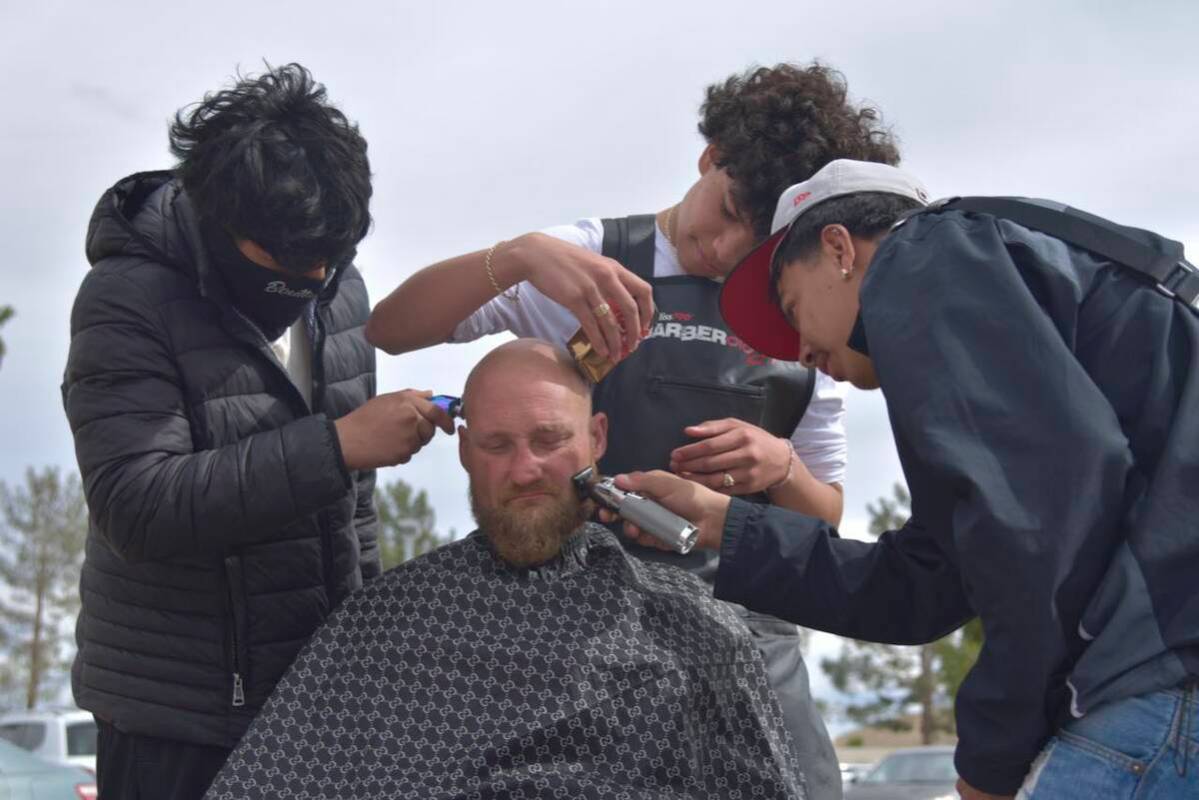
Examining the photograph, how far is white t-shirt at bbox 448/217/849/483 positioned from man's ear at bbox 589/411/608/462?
28cm

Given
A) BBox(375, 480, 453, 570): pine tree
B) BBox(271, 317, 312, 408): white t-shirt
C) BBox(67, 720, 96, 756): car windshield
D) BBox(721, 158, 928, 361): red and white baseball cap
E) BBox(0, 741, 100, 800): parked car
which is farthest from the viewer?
BBox(375, 480, 453, 570): pine tree

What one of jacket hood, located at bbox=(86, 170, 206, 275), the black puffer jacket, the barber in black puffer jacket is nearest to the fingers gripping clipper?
the barber in black puffer jacket

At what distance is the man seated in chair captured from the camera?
3023mm

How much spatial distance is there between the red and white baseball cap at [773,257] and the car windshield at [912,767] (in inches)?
453

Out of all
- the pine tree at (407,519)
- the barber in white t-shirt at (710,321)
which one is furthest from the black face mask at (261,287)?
the pine tree at (407,519)

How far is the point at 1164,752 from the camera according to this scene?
2119 mm

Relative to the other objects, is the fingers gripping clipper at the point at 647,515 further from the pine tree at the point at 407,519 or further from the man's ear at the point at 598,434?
the pine tree at the point at 407,519

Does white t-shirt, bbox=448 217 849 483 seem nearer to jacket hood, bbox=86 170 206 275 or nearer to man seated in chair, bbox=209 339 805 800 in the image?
man seated in chair, bbox=209 339 805 800

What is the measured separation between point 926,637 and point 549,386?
1.06 metres

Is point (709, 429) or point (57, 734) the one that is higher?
point (709, 429)

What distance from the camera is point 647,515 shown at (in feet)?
9.81

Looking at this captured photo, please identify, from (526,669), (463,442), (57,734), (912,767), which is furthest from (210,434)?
(912,767)

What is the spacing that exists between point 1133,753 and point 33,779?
4468mm

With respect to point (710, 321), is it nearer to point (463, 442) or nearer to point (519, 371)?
point (519, 371)
